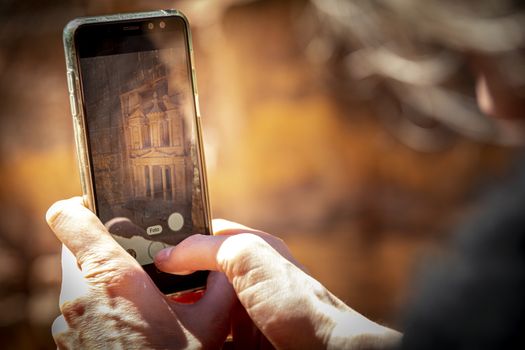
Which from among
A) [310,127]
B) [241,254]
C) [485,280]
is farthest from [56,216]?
[310,127]

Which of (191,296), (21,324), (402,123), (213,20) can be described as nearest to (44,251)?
(21,324)

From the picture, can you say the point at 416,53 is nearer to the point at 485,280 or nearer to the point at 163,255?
the point at 163,255

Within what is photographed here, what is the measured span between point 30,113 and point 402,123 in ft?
5.56

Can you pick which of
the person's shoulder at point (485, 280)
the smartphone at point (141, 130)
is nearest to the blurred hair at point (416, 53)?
the smartphone at point (141, 130)

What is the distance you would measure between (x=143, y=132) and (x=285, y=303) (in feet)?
1.23

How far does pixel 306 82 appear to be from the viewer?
307cm

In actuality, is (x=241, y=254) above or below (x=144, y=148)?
below

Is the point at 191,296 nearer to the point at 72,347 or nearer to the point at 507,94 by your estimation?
the point at 72,347

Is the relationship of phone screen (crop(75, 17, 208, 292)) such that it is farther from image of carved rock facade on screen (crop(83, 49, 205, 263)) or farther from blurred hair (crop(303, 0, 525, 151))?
blurred hair (crop(303, 0, 525, 151))

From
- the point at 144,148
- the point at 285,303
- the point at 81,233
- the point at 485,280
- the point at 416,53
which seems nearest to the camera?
the point at 485,280

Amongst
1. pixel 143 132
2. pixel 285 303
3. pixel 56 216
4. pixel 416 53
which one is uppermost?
pixel 416 53

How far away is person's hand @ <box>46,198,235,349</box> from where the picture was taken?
0.86 metres

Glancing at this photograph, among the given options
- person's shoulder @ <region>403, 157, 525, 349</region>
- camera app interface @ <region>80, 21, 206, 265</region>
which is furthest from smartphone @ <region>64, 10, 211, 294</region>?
person's shoulder @ <region>403, 157, 525, 349</region>

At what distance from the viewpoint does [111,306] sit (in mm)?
882
